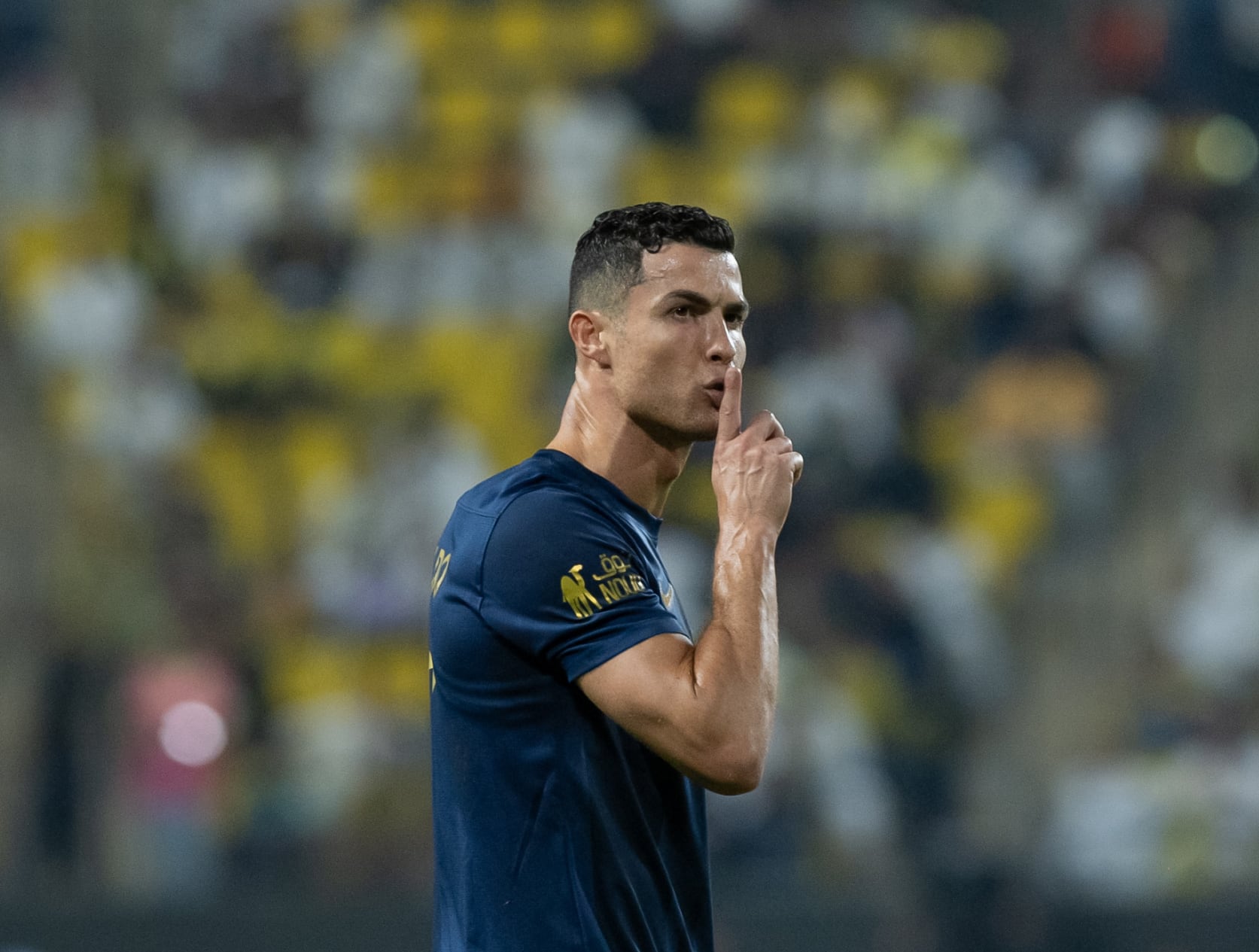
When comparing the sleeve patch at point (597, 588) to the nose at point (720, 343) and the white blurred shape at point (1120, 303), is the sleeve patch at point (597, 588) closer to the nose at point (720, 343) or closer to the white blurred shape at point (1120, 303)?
the nose at point (720, 343)

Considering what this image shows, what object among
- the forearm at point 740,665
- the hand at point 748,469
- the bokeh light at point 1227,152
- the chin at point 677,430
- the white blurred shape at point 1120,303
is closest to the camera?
the forearm at point 740,665

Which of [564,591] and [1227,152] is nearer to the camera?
[564,591]

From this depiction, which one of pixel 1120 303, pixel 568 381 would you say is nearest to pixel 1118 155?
pixel 1120 303

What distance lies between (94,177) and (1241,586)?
641 centimetres

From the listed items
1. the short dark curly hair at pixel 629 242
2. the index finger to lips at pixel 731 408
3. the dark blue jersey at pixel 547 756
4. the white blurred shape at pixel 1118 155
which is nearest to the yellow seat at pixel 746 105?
the white blurred shape at pixel 1118 155

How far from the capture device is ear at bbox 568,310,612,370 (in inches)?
100.0

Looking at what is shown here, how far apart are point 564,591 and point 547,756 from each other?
228mm

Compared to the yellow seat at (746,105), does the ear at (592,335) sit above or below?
below

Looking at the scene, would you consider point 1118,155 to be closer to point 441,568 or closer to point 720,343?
point 720,343

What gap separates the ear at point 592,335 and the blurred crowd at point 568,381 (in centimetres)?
532

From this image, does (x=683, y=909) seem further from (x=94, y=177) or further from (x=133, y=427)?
(x=94, y=177)

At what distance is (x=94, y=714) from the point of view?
7867 millimetres

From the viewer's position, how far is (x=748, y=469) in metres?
2.42

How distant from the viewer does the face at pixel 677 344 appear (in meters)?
2.47
